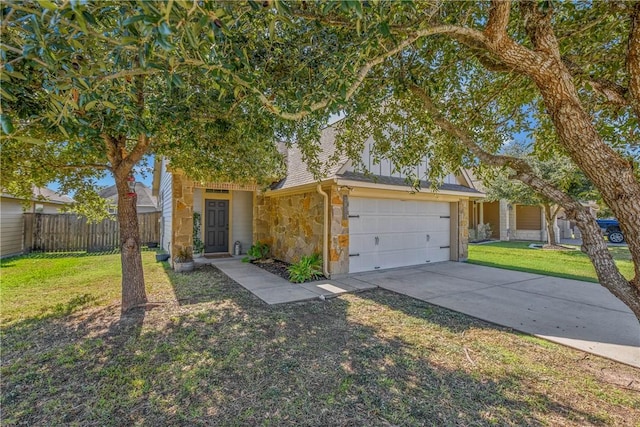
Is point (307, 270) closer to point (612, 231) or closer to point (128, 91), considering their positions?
point (128, 91)

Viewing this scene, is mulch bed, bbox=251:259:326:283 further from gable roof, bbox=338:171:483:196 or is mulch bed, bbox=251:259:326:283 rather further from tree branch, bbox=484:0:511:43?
tree branch, bbox=484:0:511:43

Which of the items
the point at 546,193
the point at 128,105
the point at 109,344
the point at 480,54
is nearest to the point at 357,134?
the point at 480,54

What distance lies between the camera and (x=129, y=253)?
510 centimetres

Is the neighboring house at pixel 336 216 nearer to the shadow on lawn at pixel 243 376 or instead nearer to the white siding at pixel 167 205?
the white siding at pixel 167 205

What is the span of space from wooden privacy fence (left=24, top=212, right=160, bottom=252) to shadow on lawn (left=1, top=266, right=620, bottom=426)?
31.5 feet

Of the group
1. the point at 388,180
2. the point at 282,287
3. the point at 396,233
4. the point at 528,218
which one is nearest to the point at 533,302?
the point at 396,233

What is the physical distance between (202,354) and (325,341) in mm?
1548

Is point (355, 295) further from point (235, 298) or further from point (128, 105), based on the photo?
point (128, 105)

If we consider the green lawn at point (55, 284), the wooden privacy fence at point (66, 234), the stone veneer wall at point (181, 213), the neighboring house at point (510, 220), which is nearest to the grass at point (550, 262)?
the neighboring house at point (510, 220)

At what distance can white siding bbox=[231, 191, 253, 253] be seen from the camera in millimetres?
11164

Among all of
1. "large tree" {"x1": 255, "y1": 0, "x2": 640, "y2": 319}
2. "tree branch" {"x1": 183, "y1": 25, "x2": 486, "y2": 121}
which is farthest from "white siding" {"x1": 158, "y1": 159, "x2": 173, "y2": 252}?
"tree branch" {"x1": 183, "y1": 25, "x2": 486, "y2": 121}

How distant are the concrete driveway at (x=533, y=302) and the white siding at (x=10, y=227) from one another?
1272 cm

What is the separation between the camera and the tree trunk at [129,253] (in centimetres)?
508

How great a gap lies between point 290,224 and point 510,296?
236 inches
